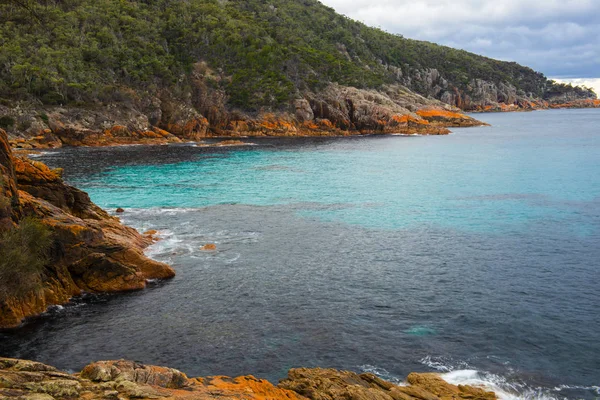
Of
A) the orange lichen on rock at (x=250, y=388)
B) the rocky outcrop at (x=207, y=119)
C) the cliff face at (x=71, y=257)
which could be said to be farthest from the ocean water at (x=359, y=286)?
the rocky outcrop at (x=207, y=119)

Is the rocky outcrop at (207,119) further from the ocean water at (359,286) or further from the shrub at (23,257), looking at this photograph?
the shrub at (23,257)

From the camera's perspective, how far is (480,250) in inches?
1369

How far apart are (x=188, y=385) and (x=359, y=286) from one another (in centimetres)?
1448

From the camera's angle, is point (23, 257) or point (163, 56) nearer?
point (23, 257)

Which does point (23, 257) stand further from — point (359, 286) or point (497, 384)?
point (497, 384)

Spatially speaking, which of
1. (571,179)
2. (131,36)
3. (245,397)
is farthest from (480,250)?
(131,36)

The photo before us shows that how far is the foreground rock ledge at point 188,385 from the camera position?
13.2 metres

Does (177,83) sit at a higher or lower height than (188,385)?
higher

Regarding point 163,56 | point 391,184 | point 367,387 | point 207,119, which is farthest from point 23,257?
point 163,56

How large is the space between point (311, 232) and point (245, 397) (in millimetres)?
25659

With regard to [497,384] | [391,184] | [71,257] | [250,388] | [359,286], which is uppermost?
[391,184]

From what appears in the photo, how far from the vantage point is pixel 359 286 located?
2855cm

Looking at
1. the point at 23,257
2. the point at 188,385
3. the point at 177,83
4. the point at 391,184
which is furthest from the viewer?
the point at 177,83

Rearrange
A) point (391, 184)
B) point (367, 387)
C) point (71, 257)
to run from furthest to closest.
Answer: point (391, 184) → point (71, 257) → point (367, 387)
